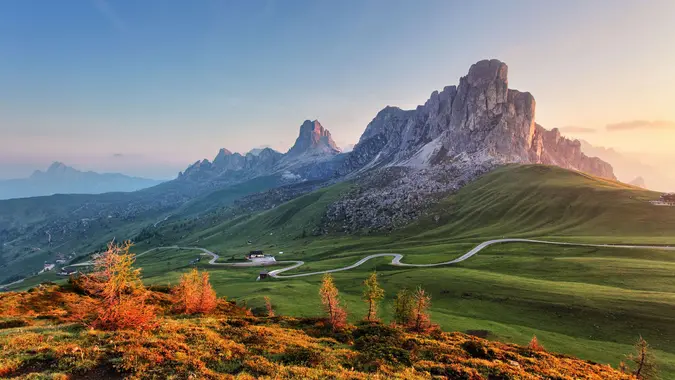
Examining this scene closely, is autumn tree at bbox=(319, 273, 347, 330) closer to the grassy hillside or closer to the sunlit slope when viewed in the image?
the grassy hillside

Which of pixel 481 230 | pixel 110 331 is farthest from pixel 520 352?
pixel 481 230

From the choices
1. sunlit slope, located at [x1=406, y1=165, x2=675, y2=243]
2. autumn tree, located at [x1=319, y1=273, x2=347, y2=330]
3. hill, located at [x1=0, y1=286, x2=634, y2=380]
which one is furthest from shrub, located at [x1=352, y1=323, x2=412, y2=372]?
sunlit slope, located at [x1=406, y1=165, x2=675, y2=243]

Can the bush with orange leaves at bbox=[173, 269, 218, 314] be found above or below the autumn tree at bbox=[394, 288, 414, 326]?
above

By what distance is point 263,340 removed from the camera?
3469 cm

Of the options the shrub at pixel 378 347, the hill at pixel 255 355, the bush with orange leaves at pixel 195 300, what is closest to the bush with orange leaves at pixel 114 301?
the hill at pixel 255 355

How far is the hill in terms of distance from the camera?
77.0ft

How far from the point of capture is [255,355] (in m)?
29.5

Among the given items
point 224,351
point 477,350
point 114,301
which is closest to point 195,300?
point 114,301

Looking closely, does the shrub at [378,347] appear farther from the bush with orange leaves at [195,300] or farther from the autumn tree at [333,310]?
the bush with orange leaves at [195,300]

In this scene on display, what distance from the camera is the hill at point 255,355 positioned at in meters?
23.5

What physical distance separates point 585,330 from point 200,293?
77931 millimetres

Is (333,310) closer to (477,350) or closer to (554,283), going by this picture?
(477,350)

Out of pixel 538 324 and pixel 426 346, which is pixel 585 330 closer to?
pixel 538 324

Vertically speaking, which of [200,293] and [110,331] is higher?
[110,331]
